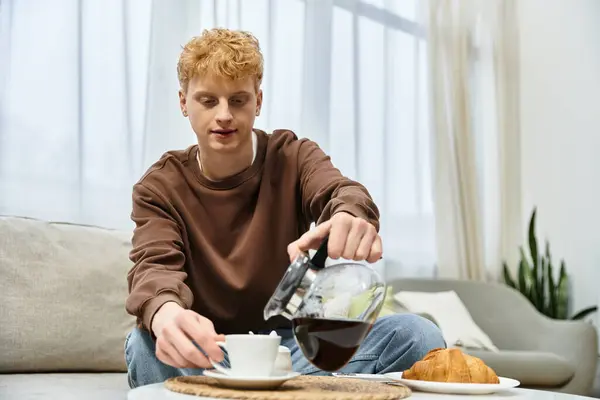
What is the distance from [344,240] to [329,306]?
0.18m

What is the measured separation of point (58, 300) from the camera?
2311 mm

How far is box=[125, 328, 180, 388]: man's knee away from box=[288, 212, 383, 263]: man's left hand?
0.37 meters

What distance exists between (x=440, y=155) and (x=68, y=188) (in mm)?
2309

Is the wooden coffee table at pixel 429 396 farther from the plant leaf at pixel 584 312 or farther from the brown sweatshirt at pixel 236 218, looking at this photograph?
the plant leaf at pixel 584 312

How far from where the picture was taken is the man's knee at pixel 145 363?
143 centimetres

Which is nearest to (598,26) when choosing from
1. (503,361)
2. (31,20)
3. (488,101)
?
(488,101)

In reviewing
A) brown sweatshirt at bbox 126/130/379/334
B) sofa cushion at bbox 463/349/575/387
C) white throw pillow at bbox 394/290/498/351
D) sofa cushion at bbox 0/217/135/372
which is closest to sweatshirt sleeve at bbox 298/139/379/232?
brown sweatshirt at bbox 126/130/379/334

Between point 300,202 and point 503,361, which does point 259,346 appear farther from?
point 503,361

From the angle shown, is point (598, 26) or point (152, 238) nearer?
point (152, 238)

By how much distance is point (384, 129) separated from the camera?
428 centimetres

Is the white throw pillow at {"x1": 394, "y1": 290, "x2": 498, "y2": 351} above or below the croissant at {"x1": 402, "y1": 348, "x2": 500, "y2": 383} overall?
below

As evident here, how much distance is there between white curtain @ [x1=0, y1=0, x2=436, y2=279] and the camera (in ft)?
9.08

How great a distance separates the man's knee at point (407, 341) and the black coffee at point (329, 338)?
16.4 inches

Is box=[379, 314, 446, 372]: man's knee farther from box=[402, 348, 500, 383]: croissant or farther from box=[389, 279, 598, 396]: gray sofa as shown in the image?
box=[389, 279, 598, 396]: gray sofa
